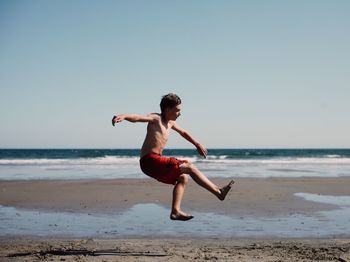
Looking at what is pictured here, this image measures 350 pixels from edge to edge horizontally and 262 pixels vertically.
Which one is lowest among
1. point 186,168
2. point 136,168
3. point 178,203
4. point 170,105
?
point 136,168

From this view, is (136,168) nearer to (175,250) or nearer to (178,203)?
(175,250)

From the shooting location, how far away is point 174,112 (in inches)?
241

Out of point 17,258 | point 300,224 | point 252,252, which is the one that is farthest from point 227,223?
point 17,258

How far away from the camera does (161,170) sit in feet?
19.4

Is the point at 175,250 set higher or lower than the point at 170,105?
lower

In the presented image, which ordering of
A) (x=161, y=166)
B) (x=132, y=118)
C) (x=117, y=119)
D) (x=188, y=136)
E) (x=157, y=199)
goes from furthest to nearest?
(x=157, y=199)
(x=188, y=136)
(x=161, y=166)
(x=132, y=118)
(x=117, y=119)

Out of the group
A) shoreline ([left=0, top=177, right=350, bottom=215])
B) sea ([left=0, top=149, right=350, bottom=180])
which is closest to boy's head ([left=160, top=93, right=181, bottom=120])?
shoreline ([left=0, top=177, right=350, bottom=215])

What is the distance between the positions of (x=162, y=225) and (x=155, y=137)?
2.83m

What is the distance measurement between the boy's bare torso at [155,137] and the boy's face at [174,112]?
15 centimetres

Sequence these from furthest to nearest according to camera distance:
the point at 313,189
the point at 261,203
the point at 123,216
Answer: the point at 313,189 < the point at 261,203 < the point at 123,216

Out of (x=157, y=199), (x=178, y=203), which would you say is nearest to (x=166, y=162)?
(x=178, y=203)

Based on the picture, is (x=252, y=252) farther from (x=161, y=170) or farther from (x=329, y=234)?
(x=329, y=234)

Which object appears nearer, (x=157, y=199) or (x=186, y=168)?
(x=186, y=168)

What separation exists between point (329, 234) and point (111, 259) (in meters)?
3.94
